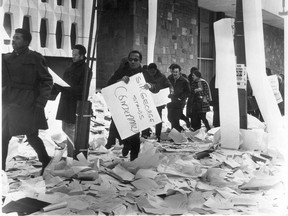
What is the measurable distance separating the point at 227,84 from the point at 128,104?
2116mm

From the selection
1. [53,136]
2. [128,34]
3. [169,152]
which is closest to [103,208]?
[169,152]

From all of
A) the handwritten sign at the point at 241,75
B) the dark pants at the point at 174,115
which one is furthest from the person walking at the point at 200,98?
the handwritten sign at the point at 241,75

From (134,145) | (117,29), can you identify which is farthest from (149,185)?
(117,29)

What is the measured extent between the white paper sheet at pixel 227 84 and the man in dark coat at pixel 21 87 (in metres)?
3.26

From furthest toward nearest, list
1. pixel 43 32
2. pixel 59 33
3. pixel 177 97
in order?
pixel 59 33 → pixel 43 32 → pixel 177 97

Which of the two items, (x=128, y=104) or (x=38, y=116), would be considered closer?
(x=38, y=116)

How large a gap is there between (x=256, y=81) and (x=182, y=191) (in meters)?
2.83

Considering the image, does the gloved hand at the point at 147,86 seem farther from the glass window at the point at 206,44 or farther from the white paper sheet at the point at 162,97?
the glass window at the point at 206,44

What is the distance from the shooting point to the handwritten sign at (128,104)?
5.63 metres

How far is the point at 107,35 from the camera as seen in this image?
43.5ft

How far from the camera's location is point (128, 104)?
225 inches

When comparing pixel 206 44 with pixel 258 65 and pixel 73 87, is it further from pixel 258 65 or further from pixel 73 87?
pixel 73 87

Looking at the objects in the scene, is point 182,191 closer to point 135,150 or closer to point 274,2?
point 135,150

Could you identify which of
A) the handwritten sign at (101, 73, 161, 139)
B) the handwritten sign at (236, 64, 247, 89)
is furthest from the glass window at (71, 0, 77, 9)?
the handwritten sign at (101, 73, 161, 139)
